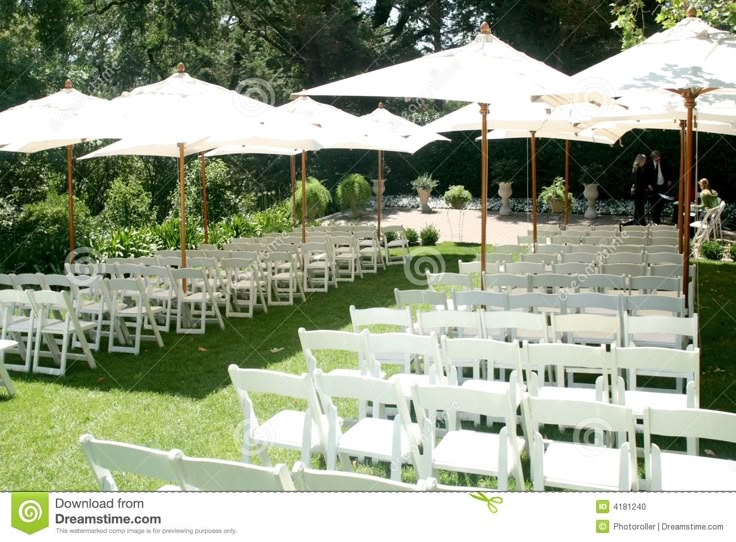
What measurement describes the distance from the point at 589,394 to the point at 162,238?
37.7ft

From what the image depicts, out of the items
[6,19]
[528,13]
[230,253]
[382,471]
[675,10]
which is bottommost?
[382,471]

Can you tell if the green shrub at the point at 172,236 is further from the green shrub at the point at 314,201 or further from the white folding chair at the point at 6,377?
the white folding chair at the point at 6,377

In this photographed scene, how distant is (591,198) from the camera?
24.7 m

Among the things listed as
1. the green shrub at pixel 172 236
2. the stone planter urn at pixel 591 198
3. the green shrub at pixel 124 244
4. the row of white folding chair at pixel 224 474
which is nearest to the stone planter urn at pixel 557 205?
the stone planter urn at pixel 591 198

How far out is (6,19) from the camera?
18.0m

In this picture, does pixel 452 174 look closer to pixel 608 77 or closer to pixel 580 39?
pixel 580 39

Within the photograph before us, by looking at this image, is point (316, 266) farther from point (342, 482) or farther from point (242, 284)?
point (342, 482)

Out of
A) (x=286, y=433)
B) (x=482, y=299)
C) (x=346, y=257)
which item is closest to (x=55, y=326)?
(x=286, y=433)

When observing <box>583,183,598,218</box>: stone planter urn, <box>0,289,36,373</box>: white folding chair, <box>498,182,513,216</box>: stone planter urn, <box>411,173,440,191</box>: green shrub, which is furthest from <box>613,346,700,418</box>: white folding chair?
<box>411,173,440,191</box>: green shrub

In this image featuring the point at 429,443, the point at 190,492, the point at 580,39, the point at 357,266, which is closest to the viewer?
the point at 190,492

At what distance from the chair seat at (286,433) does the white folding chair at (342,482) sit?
1.48 meters

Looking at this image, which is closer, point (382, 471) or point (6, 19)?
point (382, 471)

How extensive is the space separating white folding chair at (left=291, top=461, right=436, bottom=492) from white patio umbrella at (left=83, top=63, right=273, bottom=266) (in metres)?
6.10

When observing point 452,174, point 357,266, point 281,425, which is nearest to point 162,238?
point 357,266
